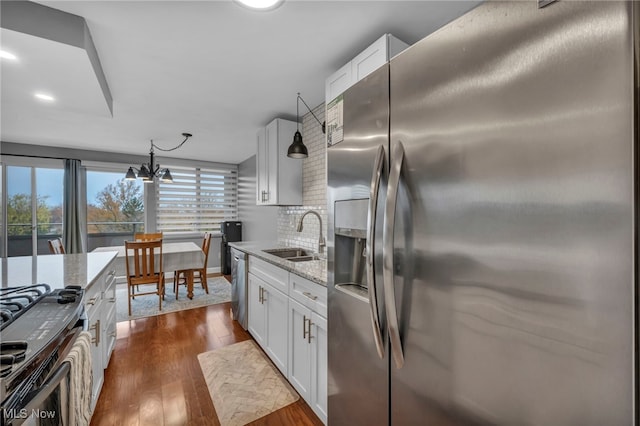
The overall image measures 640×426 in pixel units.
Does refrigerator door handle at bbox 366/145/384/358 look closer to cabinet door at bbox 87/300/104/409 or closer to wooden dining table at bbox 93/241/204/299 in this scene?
cabinet door at bbox 87/300/104/409

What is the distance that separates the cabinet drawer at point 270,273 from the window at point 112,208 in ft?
13.1

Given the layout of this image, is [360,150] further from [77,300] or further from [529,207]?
[77,300]

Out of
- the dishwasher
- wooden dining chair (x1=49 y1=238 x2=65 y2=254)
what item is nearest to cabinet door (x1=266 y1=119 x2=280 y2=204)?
the dishwasher

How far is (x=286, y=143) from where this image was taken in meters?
3.19

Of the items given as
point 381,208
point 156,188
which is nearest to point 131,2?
point 381,208

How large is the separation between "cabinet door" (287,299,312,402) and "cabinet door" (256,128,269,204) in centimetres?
183

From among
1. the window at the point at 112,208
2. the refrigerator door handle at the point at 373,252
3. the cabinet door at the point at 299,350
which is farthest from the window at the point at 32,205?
the refrigerator door handle at the point at 373,252

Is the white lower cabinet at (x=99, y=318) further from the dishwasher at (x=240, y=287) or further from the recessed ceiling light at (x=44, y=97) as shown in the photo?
the recessed ceiling light at (x=44, y=97)

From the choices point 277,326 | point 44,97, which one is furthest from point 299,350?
point 44,97

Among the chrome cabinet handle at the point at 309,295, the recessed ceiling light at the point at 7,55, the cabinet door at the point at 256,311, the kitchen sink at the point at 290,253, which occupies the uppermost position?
the recessed ceiling light at the point at 7,55

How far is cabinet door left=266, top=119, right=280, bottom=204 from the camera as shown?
3135 millimetres

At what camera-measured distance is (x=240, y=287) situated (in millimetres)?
2982

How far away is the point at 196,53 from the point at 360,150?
1635mm

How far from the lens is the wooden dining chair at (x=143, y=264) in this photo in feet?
11.3
